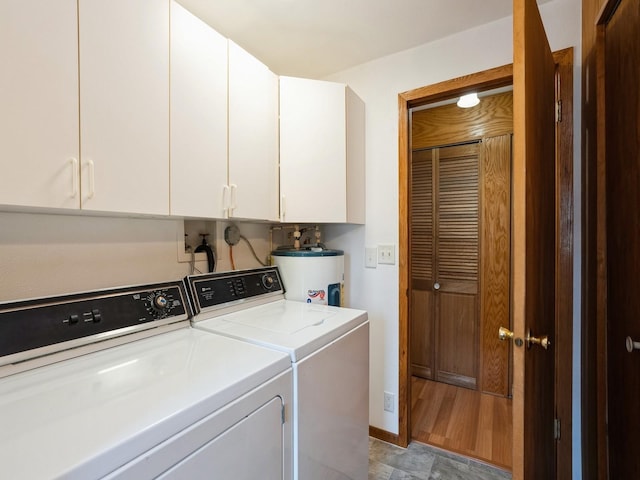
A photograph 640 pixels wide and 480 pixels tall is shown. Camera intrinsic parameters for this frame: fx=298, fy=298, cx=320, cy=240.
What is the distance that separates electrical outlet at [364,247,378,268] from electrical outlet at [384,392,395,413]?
837mm

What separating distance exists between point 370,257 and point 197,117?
1.29 meters

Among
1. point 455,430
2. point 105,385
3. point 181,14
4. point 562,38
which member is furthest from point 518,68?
point 455,430

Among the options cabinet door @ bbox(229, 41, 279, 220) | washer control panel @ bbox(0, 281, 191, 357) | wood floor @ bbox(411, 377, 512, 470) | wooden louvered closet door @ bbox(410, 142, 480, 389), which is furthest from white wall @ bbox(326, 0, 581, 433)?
washer control panel @ bbox(0, 281, 191, 357)

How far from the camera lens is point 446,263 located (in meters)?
2.64

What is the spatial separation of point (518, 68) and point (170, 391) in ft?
4.48

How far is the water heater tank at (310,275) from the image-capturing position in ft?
5.80

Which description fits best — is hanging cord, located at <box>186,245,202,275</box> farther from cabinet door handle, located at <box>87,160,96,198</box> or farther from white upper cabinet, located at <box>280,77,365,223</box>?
cabinet door handle, located at <box>87,160,96,198</box>

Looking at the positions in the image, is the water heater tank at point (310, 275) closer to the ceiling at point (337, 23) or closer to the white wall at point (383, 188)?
the white wall at point (383, 188)

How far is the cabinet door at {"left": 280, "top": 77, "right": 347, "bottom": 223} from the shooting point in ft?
5.58

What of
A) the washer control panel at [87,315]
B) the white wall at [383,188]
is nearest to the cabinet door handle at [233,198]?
the washer control panel at [87,315]

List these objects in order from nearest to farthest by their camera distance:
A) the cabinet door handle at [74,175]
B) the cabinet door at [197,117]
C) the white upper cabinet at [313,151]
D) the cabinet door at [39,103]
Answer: the cabinet door at [39,103] → the cabinet door handle at [74,175] → the cabinet door at [197,117] → the white upper cabinet at [313,151]

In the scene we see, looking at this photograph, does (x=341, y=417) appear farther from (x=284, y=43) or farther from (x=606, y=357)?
(x=284, y=43)

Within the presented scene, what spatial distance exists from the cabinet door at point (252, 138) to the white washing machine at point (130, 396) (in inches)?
24.9

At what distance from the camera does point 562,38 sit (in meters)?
1.45
